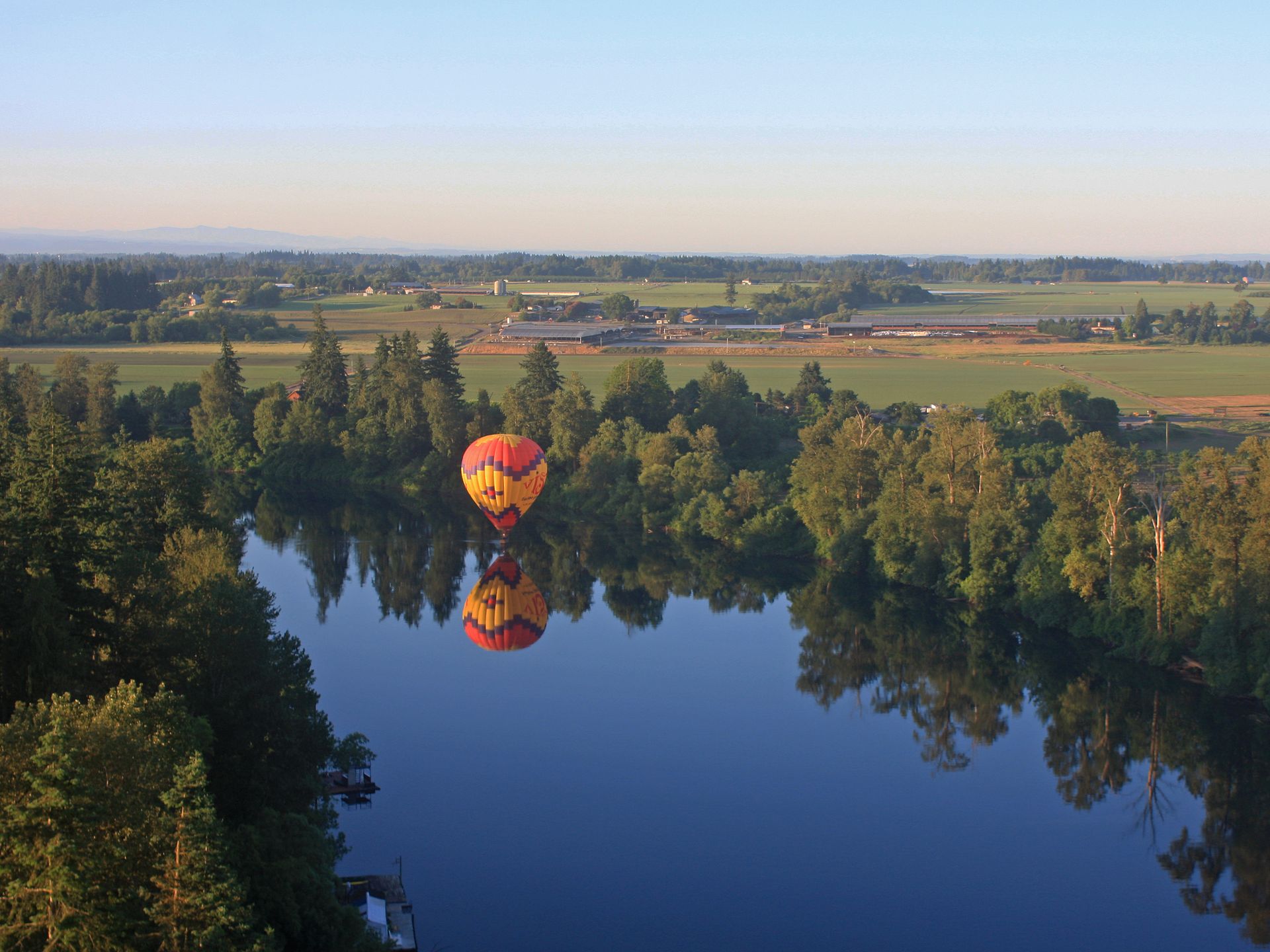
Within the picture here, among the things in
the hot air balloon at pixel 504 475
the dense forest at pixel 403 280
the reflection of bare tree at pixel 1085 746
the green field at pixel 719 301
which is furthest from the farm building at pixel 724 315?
the reflection of bare tree at pixel 1085 746

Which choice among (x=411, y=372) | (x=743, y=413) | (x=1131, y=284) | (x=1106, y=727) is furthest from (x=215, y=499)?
(x=1131, y=284)

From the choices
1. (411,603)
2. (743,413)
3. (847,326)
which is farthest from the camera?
(847,326)

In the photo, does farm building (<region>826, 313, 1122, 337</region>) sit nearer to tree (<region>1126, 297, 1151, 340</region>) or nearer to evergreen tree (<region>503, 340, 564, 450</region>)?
tree (<region>1126, 297, 1151, 340</region>)

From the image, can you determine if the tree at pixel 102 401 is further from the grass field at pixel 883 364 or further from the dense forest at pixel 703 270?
the dense forest at pixel 703 270

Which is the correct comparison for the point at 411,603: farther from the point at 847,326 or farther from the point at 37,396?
the point at 847,326

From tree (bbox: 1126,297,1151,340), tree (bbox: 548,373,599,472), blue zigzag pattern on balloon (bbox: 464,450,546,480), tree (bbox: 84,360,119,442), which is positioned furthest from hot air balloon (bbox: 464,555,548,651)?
tree (bbox: 1126,297,1151,340)

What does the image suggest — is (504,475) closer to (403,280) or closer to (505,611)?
(505,611)
